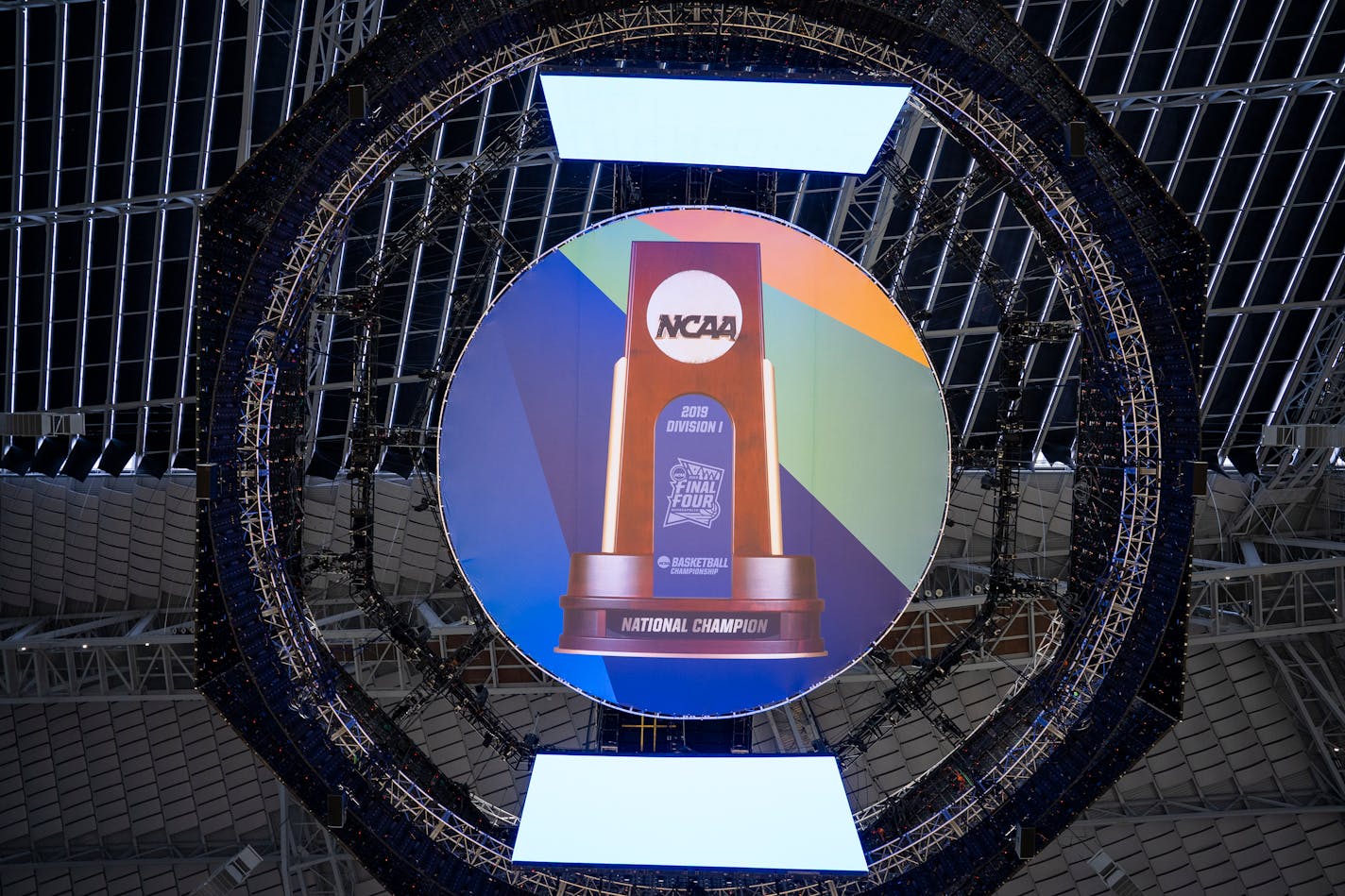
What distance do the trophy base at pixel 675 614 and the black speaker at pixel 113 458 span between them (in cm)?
1266

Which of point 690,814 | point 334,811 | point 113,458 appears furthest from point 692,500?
point 113,458

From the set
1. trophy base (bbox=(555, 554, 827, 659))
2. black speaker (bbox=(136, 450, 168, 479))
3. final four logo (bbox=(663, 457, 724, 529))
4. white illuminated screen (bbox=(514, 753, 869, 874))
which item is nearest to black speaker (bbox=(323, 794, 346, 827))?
white illuminated screen (bbox=(514, 753, 869, 874))

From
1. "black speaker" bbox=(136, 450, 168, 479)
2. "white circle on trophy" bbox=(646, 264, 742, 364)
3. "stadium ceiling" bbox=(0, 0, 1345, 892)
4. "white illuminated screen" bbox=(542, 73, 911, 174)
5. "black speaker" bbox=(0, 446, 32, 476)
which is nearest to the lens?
"white illuminated screen" bbox=(542, 73, 911, 174)

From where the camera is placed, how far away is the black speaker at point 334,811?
14.6m

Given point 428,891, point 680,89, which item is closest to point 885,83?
point 680,89

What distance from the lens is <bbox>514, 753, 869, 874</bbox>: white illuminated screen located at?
14547 mm

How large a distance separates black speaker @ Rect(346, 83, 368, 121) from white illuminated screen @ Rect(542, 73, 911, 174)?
7.71ft

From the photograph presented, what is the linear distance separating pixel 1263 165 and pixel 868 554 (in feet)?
40.3

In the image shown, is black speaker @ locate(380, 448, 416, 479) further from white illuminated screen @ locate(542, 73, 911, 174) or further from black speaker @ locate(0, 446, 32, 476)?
white illuminated screen @ locate(542, 73, 911, 174)

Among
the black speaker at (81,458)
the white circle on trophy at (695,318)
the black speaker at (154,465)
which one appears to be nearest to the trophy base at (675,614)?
the white circle on trophy at (695,318)

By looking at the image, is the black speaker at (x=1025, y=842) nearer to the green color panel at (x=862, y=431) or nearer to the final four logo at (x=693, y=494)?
the green color panel at (x=862, y=431)

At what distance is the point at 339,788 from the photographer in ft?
48.4

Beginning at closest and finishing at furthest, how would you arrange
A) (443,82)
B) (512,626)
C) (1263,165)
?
(443,82)
(512,626)
(1263,165)

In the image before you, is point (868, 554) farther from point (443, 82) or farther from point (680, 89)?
point (443, 82)
